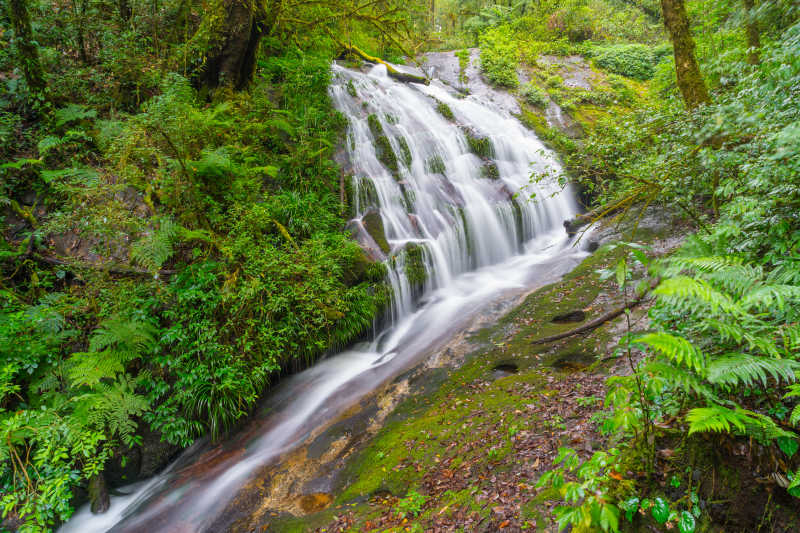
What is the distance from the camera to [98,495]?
472 centimetres

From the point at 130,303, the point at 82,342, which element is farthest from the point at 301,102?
the point at 82,342

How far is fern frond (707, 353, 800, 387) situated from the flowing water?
3.10 meters

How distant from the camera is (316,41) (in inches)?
418

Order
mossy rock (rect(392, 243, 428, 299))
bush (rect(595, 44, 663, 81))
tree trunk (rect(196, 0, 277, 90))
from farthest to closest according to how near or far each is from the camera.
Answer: bush (rect(595, 44, 663, 81))
mossy rock (rect(392, 243, 428, 299))
tree trunk (rect(196, 0, 277, 90))

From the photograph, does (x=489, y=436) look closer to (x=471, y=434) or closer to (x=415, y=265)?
(x=471, y=434)

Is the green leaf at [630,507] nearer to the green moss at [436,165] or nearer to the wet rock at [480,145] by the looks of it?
the green moss at [436,165]

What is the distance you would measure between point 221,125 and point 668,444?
8.23 meters

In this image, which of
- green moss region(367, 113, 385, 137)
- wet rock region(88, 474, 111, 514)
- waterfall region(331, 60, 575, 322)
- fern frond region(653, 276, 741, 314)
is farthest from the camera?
green moss region(367, 113, 385, 137)

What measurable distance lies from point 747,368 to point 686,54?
18.5 feet

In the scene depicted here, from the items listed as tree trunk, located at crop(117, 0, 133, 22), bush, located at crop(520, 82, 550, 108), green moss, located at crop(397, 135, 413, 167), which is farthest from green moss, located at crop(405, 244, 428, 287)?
bush, located at crop(520, 82, 550, 108)

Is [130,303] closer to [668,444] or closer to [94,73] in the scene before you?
[94,73]

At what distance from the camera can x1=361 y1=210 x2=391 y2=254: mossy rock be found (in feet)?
26.8

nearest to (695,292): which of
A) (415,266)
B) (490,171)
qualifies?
(415,266)

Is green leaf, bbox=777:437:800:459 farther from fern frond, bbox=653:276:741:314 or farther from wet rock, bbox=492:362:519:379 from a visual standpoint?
wet rock, bbox=492:362:519:379
